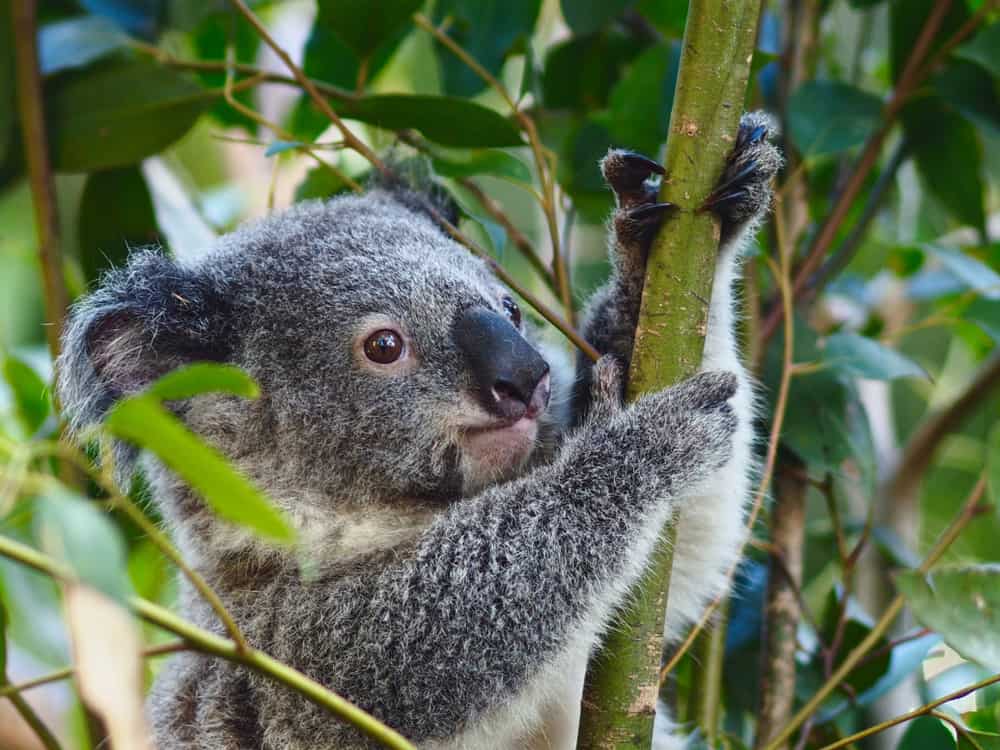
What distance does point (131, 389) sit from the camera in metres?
2.50

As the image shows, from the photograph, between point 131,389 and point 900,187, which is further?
point 900,187

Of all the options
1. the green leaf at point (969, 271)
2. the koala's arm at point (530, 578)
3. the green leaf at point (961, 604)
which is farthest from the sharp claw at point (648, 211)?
the green leaf at point (969, 271)

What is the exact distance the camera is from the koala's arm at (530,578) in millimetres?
2139

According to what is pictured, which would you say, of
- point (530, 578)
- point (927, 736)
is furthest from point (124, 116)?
point (927, 736)

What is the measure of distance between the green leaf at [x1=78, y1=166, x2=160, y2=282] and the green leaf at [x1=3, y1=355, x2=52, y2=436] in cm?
35

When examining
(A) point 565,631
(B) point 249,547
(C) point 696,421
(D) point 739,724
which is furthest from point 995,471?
(B) point 249,547

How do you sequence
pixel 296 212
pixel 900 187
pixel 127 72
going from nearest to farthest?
pixel 296 212
pixel 127 72
pixel 900 187

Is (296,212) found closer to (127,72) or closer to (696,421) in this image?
(127,72)

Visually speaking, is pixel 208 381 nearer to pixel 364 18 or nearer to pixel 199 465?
pixel 199 465

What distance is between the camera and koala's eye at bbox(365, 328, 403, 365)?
2.49 metres

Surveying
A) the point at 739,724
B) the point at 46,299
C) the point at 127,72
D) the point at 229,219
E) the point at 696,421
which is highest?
the point at 127,72

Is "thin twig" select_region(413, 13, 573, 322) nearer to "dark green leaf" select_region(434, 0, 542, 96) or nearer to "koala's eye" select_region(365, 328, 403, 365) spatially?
"dark green leaf" select_region(434, 0, 542, 96)

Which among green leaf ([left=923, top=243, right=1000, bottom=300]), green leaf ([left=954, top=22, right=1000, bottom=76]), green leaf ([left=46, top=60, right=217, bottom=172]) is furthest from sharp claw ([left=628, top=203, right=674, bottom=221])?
Result: green leaf ([left=46, top=60, right=217, bottom=172])

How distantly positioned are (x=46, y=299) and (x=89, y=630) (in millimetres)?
2489
